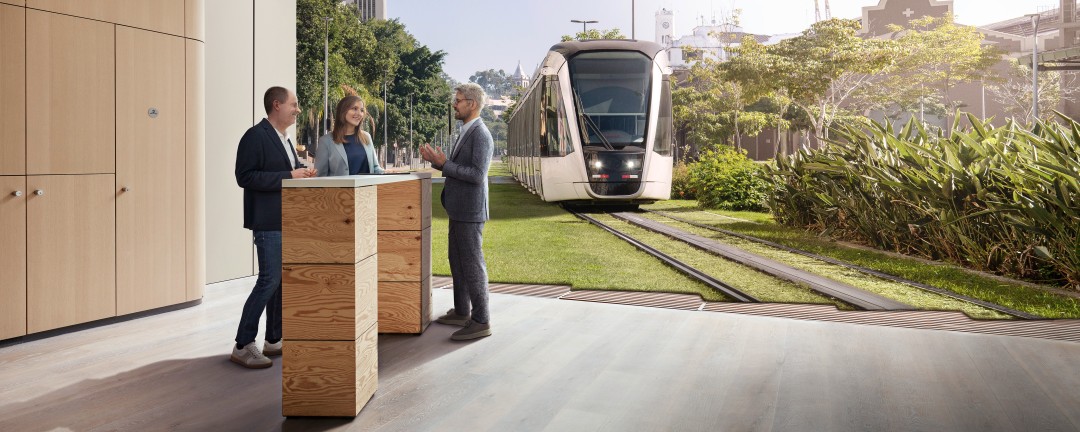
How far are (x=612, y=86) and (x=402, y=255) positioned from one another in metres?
11.6

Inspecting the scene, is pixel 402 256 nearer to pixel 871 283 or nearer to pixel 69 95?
pixel 69 95

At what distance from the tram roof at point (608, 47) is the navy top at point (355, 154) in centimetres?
1159

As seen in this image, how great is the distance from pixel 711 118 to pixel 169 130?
136 feet

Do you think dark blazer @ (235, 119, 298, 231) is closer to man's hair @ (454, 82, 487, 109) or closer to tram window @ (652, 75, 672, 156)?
man's hair @ (454, 82, 487, 109)

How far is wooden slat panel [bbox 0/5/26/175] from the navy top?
2.02 meters

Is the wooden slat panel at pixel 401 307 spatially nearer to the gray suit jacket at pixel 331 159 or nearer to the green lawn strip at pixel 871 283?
the gray suit jacket at pixel 331 159

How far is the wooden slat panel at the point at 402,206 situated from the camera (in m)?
6.14

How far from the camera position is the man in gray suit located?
5.85m

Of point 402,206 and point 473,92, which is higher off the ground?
point 473,92

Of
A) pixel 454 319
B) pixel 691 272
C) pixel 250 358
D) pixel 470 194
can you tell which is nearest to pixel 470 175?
pixel 470 194

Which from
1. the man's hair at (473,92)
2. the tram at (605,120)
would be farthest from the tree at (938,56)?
the man's hair at (473,92)

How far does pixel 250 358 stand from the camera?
5.21 m

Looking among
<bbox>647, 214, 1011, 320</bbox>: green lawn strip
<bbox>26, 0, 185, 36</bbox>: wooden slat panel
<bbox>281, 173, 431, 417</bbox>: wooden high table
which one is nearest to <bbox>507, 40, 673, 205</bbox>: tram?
<bbox>647, 214, 1011, 320</bbox>: green lawn strip

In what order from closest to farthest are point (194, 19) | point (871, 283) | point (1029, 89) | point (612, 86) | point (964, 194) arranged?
point (194, 19), point (871, 283), point (964, 194), point (612, 86), point (1029, 89)
